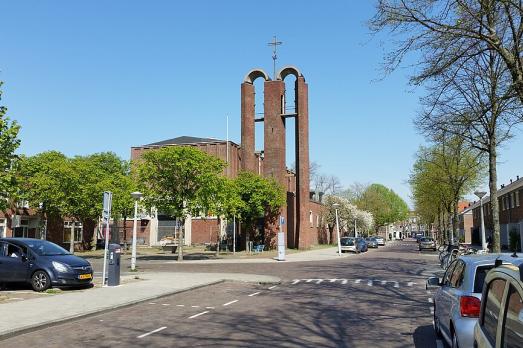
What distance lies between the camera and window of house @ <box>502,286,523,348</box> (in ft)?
9.66

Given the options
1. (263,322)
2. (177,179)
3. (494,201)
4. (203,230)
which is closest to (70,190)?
(177,179)

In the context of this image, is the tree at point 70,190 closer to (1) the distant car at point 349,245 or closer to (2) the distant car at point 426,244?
(1) the distant car at point 349,245

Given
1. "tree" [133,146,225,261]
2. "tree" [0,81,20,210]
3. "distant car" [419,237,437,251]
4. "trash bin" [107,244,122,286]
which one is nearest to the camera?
"tree" [0,81,20,210]

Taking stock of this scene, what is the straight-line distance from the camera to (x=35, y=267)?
14.9 m

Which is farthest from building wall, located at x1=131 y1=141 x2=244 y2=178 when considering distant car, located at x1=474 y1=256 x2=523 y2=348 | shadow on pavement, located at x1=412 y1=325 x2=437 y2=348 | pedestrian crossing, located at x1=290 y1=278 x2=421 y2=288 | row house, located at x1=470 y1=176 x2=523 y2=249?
distant car, located at x1=474 y1=256 x2=523 y2=348

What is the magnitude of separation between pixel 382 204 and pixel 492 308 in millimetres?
106722

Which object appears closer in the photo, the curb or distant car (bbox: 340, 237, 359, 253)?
the curb

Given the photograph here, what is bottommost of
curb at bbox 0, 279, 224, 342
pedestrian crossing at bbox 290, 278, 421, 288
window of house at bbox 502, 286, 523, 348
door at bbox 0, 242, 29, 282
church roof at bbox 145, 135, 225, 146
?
pedestrian crossing at bbox 290, 278, 421, 288

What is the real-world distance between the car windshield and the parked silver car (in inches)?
493

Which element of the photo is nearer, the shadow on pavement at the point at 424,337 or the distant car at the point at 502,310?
the distant car at the point at 502,310

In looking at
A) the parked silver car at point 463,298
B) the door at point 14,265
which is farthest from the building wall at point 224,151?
the parked silver car at point 463,298

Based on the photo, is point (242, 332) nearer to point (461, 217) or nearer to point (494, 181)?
point (494, 181)

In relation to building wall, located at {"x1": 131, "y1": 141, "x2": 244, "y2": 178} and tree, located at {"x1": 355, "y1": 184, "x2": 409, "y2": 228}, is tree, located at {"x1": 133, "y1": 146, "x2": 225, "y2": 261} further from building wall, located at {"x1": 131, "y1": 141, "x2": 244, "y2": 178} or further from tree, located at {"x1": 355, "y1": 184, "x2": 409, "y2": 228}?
tree, located at {"x1": 355, "y1": 184, "x2": 409, "y2": 228}

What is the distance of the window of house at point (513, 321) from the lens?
2.94 meters
